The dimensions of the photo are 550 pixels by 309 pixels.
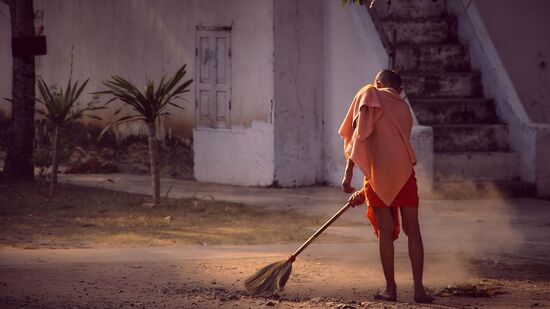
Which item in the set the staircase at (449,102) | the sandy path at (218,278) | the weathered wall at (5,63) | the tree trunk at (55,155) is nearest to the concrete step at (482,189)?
the staircase at (449,102)

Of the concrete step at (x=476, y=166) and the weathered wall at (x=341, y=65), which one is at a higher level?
the weathered wall at (x=341, y=65)

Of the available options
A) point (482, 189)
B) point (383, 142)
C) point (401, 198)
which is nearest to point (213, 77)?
point (482, 189)

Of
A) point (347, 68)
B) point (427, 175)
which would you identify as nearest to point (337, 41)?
point (347, 68)

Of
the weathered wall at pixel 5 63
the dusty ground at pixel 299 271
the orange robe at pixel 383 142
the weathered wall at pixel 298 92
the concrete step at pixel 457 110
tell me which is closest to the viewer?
the orange robe at pixel 383 142

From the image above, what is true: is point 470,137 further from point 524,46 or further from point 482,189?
point 524,46

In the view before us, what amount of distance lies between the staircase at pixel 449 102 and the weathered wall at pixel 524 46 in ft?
1.62

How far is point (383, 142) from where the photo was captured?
24.7 feet

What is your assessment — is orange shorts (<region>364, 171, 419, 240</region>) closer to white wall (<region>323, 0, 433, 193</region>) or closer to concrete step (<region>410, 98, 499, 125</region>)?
white wall (<region>323, 0, 433, 193</region>)

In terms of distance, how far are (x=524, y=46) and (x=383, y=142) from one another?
8143 mm

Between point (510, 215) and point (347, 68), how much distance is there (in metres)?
3.39

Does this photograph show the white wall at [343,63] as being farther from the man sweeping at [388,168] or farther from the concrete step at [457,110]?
the man sweeping at [388,168]

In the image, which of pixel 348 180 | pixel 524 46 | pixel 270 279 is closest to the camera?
pixel 348 180

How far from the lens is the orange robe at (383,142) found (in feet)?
24.5

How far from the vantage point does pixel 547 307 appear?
746 cm
